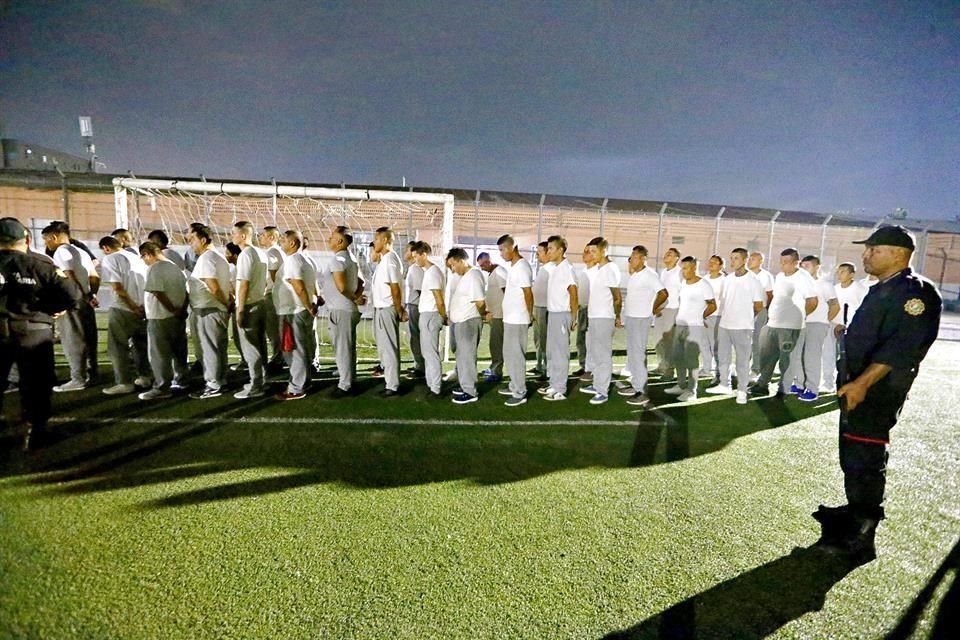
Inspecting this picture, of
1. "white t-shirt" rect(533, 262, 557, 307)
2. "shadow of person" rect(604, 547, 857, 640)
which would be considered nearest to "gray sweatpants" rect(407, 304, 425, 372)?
"white t-shirt" rect(533, 262, 557, 307)

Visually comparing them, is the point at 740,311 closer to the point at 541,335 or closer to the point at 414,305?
the point at 541,335

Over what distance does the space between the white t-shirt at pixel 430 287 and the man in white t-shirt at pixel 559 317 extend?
5.02 feet

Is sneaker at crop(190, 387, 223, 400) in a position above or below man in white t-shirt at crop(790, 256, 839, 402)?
below

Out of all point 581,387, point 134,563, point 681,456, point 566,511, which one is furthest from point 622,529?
point 581,387

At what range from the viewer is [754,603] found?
2.53 metres

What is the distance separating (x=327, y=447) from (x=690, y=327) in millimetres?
5213

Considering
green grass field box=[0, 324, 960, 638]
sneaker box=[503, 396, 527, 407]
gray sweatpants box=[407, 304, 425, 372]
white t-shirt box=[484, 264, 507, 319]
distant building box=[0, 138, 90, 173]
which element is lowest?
sneaker box=[503, 396, 527, 407]

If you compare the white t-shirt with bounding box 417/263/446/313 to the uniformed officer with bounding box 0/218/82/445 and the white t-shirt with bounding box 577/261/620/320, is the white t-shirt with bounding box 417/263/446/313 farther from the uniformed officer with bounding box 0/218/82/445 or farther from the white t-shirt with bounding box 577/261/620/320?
the uniformed officer with bounding box 0/218/82/445

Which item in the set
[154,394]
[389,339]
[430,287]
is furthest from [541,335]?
[154,394]

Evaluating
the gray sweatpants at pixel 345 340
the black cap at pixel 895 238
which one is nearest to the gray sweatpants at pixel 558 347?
the gray sweatpants at pixel 345 340

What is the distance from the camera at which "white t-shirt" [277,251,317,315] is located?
597 centimetres

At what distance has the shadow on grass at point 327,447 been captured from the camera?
3865mm

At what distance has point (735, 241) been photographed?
17984 millimetres

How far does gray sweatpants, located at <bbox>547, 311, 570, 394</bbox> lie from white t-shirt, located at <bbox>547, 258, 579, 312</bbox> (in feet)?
0.33
